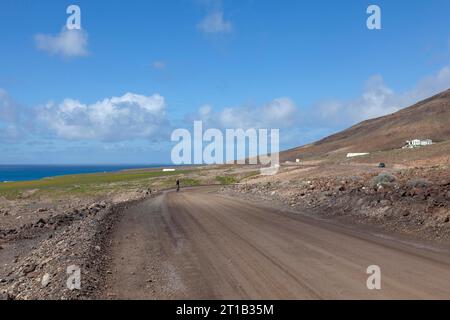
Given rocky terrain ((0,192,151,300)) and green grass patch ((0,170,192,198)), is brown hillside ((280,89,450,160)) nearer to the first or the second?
green grass patch ((0,170,192,198))

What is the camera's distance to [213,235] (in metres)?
17.5

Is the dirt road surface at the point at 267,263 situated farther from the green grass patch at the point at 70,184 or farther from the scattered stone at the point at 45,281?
the green grass patch at the point at 70,184

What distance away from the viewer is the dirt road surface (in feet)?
31.7

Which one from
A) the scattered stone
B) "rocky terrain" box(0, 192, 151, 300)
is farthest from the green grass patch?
the scattered stone

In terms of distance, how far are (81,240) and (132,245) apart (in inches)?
90.7

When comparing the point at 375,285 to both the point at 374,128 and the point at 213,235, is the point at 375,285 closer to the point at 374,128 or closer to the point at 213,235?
the point at 213,235

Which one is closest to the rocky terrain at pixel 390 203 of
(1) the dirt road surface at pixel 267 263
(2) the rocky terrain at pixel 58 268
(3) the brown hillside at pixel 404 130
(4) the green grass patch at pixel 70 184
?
(1) the dirt road surface at pixel 267 263

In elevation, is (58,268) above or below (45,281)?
above

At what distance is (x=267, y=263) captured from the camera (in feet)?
40.3

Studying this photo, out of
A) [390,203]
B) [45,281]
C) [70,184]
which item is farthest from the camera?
[70,184]

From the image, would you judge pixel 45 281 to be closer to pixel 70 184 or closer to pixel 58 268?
pixel 58 268

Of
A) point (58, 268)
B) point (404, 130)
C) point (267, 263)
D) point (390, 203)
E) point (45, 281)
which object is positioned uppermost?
point (404, 130)

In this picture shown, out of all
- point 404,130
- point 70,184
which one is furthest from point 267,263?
point 404,130
